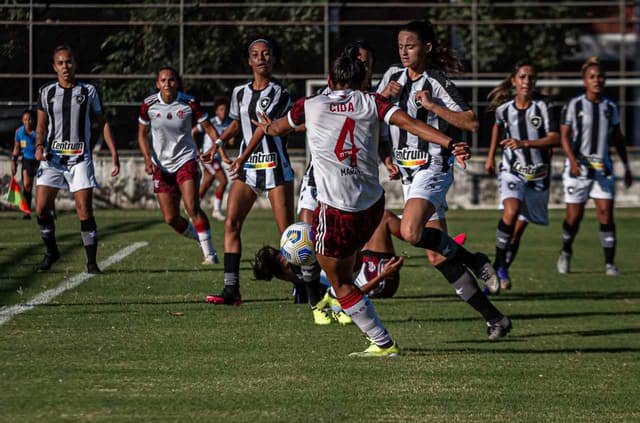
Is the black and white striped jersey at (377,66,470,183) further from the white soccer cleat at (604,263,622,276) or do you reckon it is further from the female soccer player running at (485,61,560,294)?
the white soccer cleat at (604,263,622,276)

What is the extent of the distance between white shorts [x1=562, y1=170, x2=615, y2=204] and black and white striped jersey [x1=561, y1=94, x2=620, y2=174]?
0.41 ft

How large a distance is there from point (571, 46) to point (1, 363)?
24.9 metres

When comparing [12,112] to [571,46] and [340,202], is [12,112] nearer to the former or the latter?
[571,46]

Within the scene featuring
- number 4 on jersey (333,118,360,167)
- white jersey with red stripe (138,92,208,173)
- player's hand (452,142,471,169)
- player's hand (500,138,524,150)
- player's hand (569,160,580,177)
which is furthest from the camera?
player's hand (569,160,580,177)

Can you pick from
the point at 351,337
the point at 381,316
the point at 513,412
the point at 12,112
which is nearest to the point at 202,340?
the point at 351,337

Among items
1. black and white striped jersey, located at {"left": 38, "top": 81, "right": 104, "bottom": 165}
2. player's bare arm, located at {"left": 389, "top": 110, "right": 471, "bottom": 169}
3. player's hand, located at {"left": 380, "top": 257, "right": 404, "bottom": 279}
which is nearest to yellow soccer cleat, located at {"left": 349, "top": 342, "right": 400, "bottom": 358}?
player's hand, located at {"left": 380, "top": 257, "right": 404, "bottom": 279}

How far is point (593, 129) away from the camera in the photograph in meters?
13.5

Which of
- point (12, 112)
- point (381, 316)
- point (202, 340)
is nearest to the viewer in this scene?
point (202, 340)

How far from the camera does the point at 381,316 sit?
31.6ft

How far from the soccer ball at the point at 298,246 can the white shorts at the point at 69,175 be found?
3784 millimetres

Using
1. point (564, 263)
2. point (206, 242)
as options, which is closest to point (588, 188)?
point (564, 263)

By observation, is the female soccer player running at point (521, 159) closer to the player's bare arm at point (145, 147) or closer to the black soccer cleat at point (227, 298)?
the black soccer cleat at point (227, 298)

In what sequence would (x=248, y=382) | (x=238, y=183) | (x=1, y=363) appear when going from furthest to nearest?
(x=238, y=183)
(x=1, y=363)
(x=248, y=382)

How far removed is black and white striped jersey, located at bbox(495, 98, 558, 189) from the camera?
1234 centimetres
